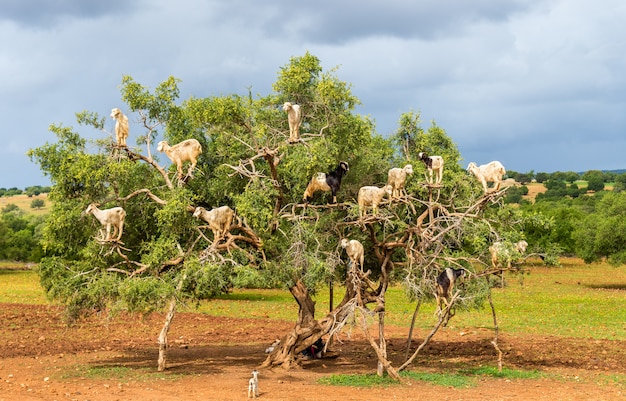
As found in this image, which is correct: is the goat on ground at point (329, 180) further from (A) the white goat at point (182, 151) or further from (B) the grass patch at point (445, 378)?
(B) the grass patch at point (445, 378)

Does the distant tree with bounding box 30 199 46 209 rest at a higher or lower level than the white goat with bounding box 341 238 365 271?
higher

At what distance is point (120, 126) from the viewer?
15875 mm

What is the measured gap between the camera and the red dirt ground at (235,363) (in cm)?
1505

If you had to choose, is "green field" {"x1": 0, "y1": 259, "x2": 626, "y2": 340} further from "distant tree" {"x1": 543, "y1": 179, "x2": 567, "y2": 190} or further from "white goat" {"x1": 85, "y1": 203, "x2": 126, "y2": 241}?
"distant tree" {"x1": 543, "y1": 179, "x2": 567, "y2": 190}

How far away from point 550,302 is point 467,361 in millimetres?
20118

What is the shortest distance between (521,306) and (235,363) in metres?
20.4

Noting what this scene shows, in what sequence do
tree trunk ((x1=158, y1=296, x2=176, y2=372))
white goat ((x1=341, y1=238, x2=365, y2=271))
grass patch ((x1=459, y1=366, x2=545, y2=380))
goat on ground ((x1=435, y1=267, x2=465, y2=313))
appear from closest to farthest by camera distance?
white goat ((x1=341, y1=238, x2=365, y2=271)) < goat on ground ((x1=435, y1=267, x2=465, y2=313)) < tree trunk ((x1=158, y1=296, x2=176, y2=372)) < grass patch ((x1=459, y1=366, x2=545, y2=380))

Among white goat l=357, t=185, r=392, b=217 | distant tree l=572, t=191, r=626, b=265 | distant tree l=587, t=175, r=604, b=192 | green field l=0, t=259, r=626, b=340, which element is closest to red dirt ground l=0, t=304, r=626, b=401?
green field l=0, t=259, r=626, b=340

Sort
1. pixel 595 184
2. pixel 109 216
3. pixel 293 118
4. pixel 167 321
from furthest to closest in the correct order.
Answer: pixel 595 184 → pixel 167 321 → pixel 293 118 → pixel 109 216

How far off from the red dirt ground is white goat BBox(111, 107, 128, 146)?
4280 mm

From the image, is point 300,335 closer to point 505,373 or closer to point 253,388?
point 253,388

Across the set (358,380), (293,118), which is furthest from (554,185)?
(293,118)

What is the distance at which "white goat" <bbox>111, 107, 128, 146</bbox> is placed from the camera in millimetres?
15617

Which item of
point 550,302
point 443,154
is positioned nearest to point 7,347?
point 443,154
